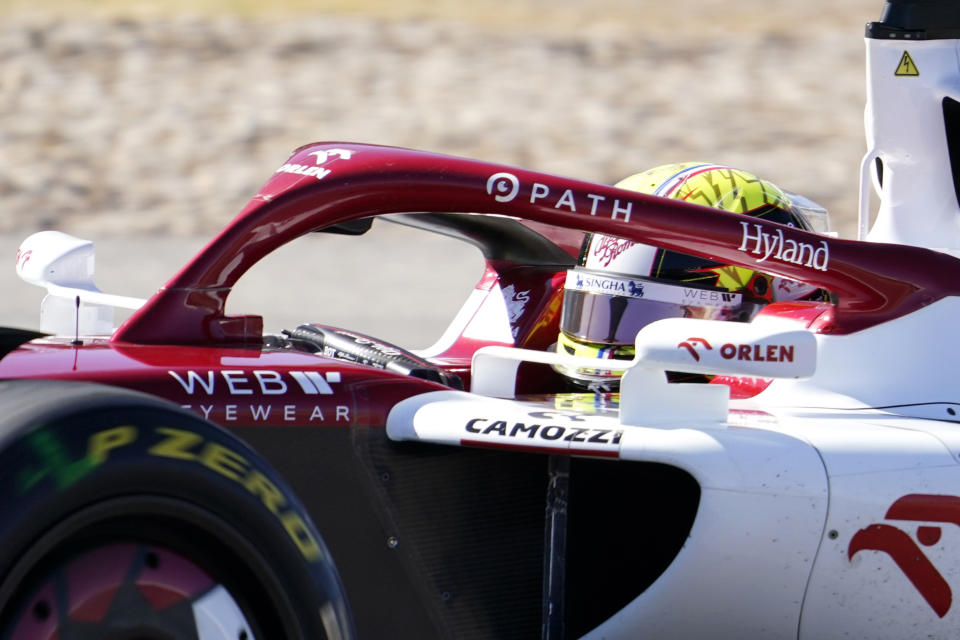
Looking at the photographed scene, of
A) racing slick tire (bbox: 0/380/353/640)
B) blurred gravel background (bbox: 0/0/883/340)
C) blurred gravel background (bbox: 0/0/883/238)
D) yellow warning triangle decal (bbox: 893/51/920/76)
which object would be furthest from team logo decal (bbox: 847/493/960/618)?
blurred gravel background (bbox: 0/0/883/238)

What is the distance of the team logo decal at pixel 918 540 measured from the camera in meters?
3.20

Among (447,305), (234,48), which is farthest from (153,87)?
(447,305)

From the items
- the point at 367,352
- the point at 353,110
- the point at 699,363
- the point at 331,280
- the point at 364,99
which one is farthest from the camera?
the point at 364,99

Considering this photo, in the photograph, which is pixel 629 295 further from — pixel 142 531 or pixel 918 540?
pixel 142 531

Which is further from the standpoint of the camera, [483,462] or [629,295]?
[629,295]

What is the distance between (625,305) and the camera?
395cm

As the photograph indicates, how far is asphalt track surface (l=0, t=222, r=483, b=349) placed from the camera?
10781mm

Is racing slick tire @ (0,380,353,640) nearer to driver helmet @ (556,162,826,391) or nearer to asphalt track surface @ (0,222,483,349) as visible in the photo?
driver helmet @ (556,162,826,391)

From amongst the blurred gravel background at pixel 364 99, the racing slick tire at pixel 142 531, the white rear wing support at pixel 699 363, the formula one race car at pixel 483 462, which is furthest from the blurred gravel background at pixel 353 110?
the racing slick tire at pixel 142 531

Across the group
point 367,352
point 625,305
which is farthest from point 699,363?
point 367,352

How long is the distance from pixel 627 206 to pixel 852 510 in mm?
907

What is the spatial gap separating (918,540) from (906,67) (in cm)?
174

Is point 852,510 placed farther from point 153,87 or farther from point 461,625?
point 153,87

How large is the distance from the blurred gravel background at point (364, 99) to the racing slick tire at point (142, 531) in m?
11.0
